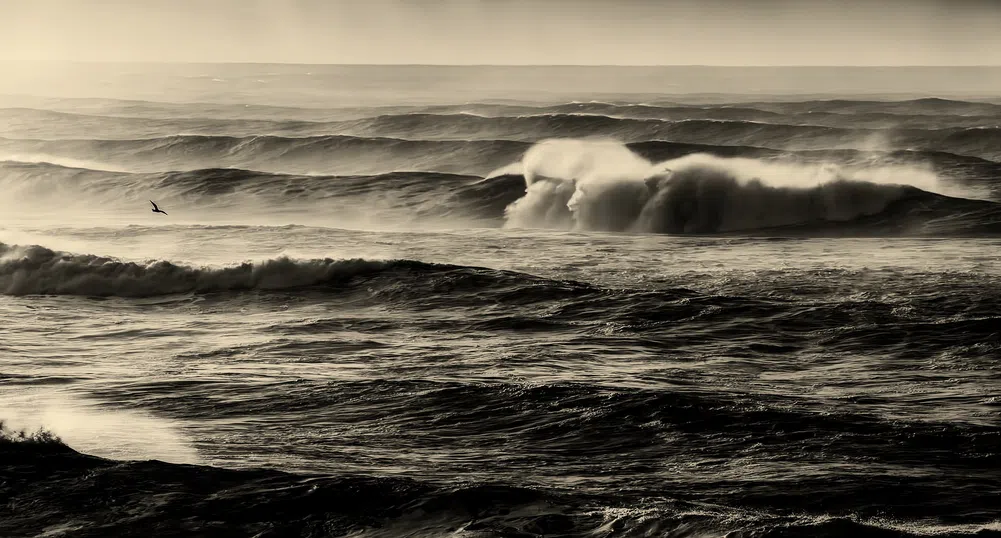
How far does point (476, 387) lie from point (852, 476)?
367 centimetres

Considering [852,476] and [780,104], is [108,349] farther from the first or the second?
[780,104]

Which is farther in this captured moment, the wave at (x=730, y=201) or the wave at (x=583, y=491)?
the wave at (x=730, y=201)

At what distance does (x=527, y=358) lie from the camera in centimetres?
1225

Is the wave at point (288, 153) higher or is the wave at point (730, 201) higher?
the wave at point (288, 153)

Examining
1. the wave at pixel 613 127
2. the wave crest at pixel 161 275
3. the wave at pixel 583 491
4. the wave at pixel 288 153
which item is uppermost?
the wave at pixel 613 127

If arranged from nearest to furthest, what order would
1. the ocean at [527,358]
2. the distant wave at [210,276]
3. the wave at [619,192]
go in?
the ocean at [527,358], the distant wave at [210,276], the wave at [619,192]

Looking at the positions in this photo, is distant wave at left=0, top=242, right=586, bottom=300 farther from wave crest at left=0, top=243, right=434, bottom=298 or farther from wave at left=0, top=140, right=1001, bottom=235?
wave at left=0, top=140, right=1001, bottom=235

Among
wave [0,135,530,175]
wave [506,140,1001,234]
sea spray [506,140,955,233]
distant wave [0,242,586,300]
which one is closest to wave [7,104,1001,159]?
wave [0,135,530,175]

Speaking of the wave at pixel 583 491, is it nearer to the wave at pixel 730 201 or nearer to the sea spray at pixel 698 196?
the wave at pixel 730 201

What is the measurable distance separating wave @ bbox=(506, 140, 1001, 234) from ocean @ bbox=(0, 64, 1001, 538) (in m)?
0.09

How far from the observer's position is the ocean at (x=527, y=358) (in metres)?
7.92

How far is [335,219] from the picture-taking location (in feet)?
94.8

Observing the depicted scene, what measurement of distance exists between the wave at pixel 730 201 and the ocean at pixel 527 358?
0.09 metres

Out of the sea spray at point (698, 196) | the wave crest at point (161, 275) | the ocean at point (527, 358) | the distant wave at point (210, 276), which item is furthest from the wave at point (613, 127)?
the wave crest at point (161, 275)
